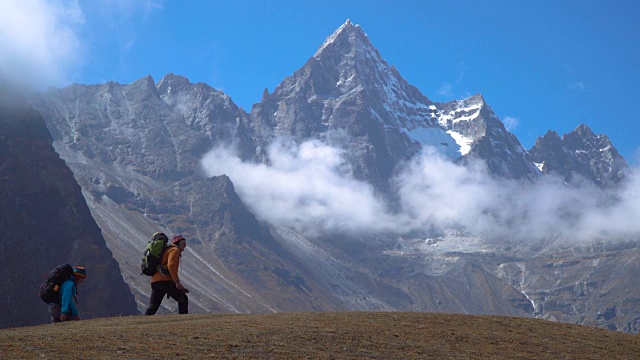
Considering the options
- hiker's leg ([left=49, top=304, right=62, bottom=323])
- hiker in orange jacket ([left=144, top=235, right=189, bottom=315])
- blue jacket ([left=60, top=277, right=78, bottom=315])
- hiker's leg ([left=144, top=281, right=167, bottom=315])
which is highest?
hiker in orange jacket ([left=144, top=235, right=189, bottom=315])

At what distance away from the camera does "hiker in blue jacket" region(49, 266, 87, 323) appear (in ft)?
106

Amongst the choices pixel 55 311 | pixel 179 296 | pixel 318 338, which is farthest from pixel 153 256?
pixel 318 338

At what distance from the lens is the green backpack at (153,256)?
31.8 metres

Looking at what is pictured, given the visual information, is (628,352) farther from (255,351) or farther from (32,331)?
(32,331)

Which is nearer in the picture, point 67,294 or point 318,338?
point 318,338

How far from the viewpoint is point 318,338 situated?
29.7 metres

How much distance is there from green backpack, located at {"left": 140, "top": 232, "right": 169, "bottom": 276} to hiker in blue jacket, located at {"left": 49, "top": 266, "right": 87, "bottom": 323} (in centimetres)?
235

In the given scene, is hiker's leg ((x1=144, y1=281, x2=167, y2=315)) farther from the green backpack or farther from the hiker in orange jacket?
the green backpack

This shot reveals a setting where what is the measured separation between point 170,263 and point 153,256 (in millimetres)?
812

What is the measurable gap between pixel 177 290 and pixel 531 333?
14116 mm

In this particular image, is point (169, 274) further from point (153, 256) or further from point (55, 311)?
point (55, 311)

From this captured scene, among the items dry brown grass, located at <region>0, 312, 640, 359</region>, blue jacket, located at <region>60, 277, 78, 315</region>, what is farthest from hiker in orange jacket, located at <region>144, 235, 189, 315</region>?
blue jacket, located at <region>60, 277, 78, 315</region>

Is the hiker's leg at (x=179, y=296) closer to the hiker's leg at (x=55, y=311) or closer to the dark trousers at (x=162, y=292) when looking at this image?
the dark trousers at (x=162, y=292)

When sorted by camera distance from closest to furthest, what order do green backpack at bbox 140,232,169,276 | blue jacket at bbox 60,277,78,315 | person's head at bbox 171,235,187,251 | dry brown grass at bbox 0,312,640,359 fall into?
dry brown grass at bbox 0,312,640,359, green backpack at bbox 140,232,169,276, person's head at bbox 171,235,187,251, blue jacket at bbox 60,277,78,315
